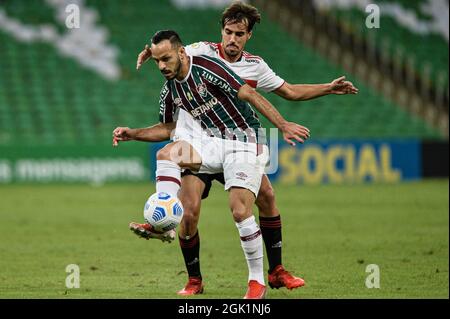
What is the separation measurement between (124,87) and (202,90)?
729 inches

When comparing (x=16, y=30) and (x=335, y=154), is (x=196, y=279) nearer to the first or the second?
(x=335, y=154)

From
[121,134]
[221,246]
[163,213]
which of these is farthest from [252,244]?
[221,246]

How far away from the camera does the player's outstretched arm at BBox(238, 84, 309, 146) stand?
7516 mm

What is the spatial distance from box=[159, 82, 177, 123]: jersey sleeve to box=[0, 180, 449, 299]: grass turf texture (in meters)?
1.51

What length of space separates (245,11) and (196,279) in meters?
2.35

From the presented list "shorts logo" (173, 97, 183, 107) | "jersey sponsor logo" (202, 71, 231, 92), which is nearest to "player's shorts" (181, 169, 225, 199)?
"shorts logo" (173, 97, 183, 107)

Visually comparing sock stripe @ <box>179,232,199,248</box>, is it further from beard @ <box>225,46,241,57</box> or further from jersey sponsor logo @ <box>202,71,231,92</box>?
beard @ <box>225,46,241,57</box>

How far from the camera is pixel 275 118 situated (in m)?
7.63

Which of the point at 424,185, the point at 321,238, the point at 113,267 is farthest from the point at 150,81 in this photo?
the point at 113,267

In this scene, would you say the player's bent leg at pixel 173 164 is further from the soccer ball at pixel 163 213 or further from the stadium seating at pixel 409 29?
the stadium seating at pixel 409 29

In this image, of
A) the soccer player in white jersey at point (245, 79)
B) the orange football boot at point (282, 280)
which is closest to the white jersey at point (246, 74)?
the soccer player in white jersey at point (245, 79)

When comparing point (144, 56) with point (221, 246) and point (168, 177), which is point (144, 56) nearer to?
point (168, 177)

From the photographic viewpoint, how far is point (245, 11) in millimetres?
8312

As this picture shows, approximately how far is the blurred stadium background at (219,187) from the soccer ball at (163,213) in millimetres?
732
